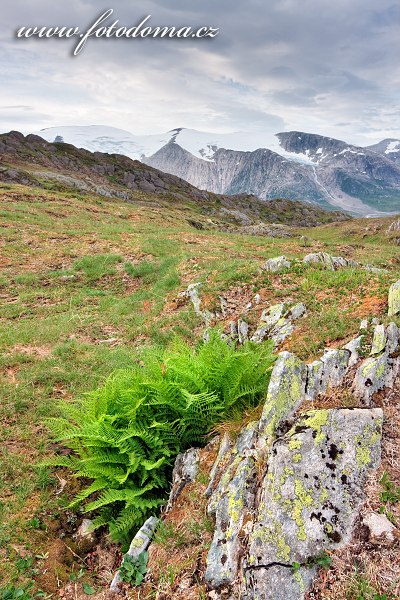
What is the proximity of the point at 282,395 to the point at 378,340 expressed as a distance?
2.36 meters

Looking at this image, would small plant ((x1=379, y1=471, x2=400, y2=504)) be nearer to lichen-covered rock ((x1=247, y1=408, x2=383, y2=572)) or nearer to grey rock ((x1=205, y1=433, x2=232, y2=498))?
lichen-covered rock ((x1=247, y1=408, x2=383, y2=572))

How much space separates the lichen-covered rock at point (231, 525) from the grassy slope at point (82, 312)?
2792mm

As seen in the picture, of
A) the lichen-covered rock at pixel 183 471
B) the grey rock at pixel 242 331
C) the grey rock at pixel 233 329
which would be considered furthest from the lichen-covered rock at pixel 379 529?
the grey rock at pixel 233 329

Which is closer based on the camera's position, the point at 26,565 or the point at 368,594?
the point at 368,594

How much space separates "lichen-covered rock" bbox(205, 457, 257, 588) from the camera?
461 cm

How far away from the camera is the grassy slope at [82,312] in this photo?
6941 millimetres

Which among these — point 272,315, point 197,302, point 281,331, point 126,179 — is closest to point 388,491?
point 281,331

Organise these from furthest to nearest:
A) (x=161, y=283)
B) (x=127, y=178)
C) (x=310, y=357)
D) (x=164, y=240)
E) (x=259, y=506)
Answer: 1. (x=127, y=178)
2. (x=164, y=240)
3. (x=161, y=283)
4. (x=310, y=357)
5. (x=259, y=506)

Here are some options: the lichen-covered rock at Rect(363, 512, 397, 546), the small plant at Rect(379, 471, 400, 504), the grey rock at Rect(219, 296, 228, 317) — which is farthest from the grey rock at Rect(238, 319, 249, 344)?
the lichen-covered rock at Rect(363, 512, 397, 546)

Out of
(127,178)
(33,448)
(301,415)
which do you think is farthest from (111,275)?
(127,178)

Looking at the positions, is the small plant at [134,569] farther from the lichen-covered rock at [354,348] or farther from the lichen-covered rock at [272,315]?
the lichen-covered rock at [272,315]

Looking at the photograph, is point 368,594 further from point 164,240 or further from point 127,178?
point 127,178

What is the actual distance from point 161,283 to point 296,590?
16.1 m

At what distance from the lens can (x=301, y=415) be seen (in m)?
5.86
